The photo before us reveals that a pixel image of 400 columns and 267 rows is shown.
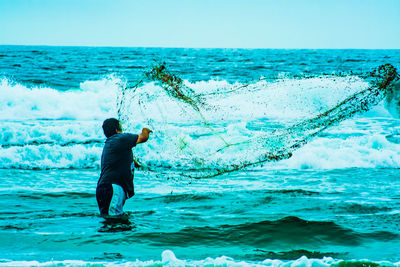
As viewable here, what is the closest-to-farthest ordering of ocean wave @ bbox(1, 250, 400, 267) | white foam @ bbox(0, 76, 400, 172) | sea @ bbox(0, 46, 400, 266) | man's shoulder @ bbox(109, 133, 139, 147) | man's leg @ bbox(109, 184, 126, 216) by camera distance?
ocean wave @ bbox(1, 250, 400, 267) < sea @ bbox(0, 46, 400, 266) < man's shoulder @ bbox(109, 133, 139, 147) < man's leg @ bbox(109, 184, 126, 216) < white foam @ bbox(0, 76, 400, 172)

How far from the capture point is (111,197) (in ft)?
18.2

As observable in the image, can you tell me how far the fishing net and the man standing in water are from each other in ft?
1.29

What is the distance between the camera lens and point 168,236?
5.41 metres

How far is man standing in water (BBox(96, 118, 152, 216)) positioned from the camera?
5422 millimetres

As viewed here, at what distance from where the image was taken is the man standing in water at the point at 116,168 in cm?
542

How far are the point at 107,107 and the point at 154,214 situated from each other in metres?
13.7

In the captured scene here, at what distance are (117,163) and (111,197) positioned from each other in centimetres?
45

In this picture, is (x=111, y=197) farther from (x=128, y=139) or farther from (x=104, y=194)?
(x=128, y=139)

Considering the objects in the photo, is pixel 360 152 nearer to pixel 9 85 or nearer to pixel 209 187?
pixel 209 187

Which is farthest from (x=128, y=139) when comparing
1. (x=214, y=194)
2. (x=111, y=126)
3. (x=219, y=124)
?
(x=219, y=124)

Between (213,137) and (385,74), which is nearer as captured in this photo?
(385,74)

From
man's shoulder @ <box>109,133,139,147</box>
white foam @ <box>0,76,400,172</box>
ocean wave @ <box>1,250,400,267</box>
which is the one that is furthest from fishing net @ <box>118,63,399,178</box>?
ocean wave @ <box>1,250,400,267</box>

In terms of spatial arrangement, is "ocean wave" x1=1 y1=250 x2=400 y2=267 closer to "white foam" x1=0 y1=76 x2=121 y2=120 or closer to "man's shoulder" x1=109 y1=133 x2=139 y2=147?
"man's shoulder" x1=109 y1=133 x2=139 y2=147

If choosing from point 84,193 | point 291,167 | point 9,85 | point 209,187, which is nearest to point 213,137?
point 291,167
